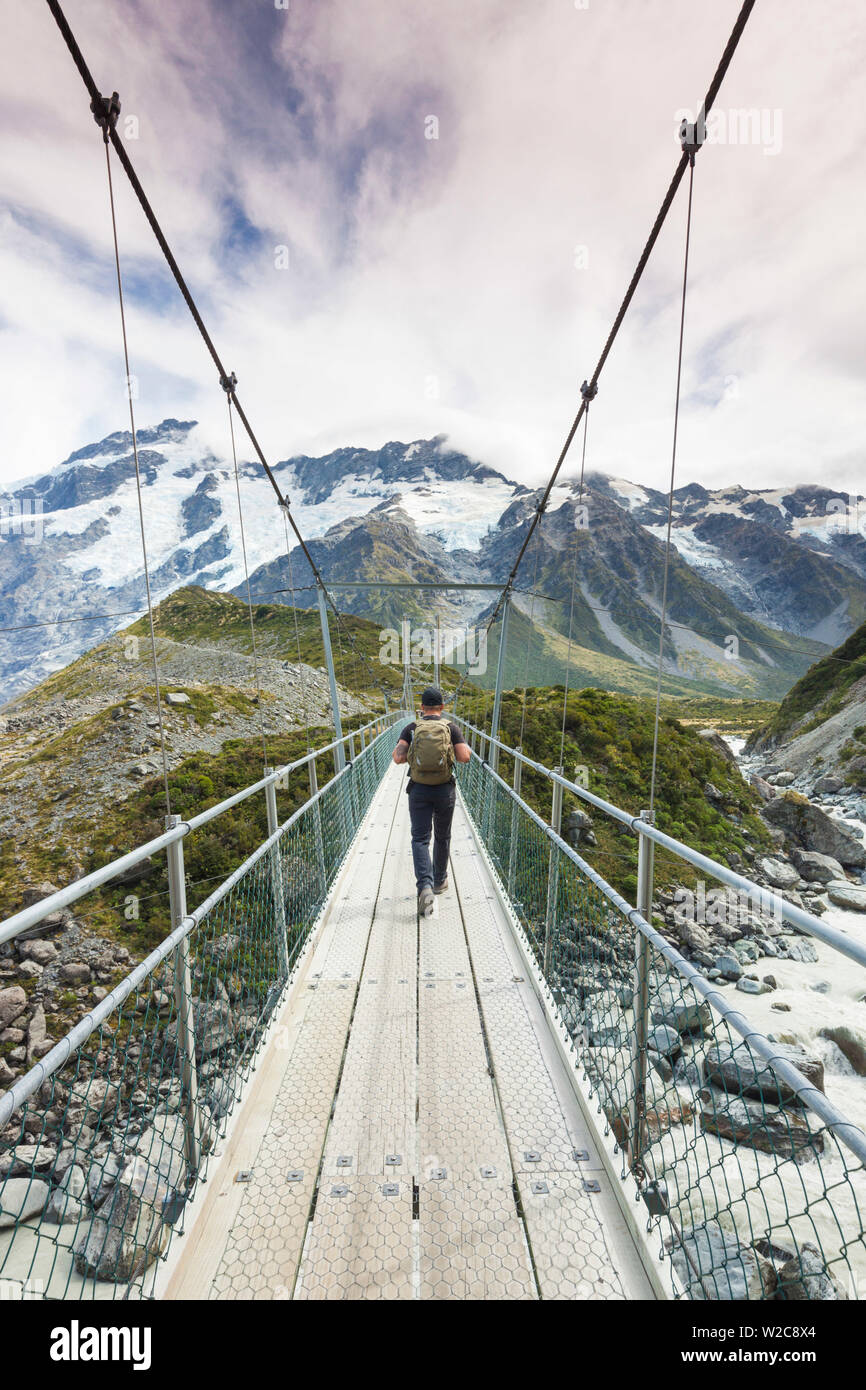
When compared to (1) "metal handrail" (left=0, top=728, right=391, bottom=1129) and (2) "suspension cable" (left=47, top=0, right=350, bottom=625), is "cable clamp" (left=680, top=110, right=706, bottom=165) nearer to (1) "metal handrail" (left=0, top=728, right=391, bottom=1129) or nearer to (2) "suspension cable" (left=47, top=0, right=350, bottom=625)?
(2) "suspension cable" (left=47, top=0, right=350, bottom=625)

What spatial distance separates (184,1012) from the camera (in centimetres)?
189

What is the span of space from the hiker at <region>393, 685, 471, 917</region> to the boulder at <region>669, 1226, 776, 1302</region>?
2.18 metres

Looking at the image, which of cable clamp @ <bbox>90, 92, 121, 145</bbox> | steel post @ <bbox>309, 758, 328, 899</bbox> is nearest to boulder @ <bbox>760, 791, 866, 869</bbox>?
steel post @ <bbox>309, 758, 328, 899</bbox>

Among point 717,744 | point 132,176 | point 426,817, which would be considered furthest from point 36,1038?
point 717,744

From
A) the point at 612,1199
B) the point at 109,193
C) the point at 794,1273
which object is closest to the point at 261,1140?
the point at 612,1199

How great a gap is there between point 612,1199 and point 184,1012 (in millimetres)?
1445

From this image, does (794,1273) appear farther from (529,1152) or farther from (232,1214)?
(232,1214)

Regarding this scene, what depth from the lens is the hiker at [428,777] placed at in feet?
13.3

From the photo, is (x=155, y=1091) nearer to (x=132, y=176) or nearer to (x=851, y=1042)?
(x=132, y=176)

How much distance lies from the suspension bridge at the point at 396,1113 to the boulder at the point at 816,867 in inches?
500

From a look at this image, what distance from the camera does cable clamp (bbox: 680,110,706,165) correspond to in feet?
10.6
